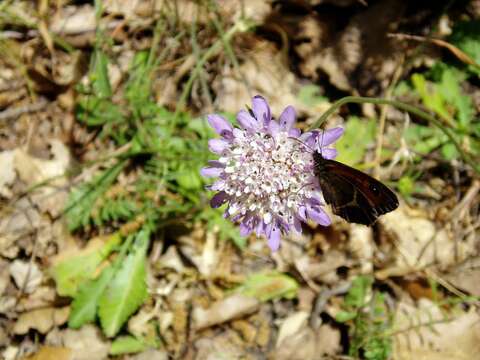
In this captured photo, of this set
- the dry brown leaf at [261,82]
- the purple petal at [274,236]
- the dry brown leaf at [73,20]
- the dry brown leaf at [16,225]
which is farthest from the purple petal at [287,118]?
the dry brown leaf at [73,20]

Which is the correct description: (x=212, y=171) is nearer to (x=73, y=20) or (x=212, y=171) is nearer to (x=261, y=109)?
(x=261, y=109)

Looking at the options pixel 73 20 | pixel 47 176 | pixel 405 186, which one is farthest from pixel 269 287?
pixel 73 20

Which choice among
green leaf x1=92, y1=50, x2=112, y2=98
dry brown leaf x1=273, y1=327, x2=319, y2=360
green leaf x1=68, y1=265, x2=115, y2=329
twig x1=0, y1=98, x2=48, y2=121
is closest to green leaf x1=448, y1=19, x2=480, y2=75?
dry brown leaf x1=273, y1=327, x2=319, y2=360

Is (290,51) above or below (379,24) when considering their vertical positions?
below

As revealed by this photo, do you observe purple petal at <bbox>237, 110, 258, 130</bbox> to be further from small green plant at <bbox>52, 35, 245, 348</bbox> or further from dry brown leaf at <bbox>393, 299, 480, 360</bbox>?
dry brown leaf at <bbox>393, 299, 480, 360</bbox>

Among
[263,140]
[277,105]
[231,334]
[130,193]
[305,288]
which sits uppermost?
[263,140]

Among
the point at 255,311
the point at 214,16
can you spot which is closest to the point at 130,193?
the point at 255,311

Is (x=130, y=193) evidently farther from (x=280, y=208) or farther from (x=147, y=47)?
(x=280, y=208)
